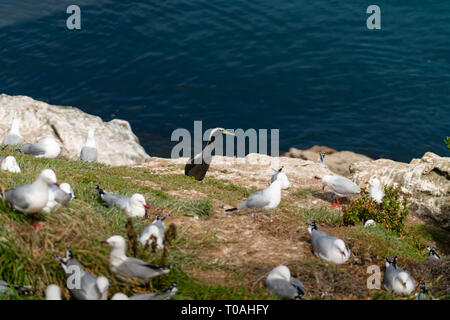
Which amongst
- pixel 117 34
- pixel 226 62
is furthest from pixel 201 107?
pixel 117 34

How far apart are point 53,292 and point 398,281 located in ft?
17.8

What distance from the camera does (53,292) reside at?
6.75 m

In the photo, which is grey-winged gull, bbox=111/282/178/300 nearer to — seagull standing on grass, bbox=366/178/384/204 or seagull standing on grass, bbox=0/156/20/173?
seagull standing on grass, bbox=0/156/20/173

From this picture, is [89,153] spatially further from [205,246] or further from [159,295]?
[159,295]

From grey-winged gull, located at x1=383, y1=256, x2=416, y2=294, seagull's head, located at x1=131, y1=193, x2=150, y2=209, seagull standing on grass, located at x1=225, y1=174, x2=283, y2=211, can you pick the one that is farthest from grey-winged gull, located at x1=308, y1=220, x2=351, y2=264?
seagull's head, located at x1=131, y1=193, x2=150, y2=209

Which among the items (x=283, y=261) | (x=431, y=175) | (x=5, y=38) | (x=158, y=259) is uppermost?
(x=5, y=38)

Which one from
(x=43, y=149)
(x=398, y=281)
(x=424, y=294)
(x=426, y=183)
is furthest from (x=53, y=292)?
(x=426, y=183)

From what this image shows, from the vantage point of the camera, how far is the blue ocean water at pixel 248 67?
92.8 feet

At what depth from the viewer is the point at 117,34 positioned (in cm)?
3541

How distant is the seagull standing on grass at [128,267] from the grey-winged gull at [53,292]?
2.85ft

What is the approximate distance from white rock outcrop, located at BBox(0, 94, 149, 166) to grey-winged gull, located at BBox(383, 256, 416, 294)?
48.3 feet
